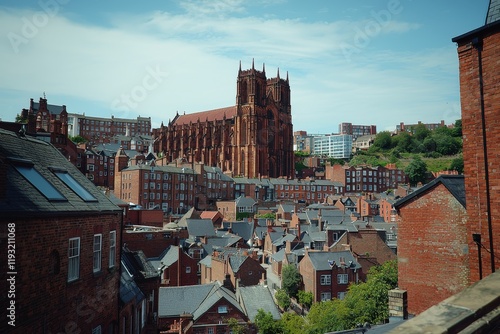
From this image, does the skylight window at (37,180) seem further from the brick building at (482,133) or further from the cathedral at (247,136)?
the cathedral at (247,136)

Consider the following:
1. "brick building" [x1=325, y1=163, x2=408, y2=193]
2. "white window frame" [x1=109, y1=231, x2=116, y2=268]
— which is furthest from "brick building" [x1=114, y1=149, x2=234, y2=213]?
"white window frame" [x1=109, y1=231, x2=116, y2=268]

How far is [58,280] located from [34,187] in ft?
8.32

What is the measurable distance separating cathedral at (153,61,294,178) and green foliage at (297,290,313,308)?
73654mm

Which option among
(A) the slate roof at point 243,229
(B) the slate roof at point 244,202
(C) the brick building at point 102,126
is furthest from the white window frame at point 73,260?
(C) the brick building at point 102,126

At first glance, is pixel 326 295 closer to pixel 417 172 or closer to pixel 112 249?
pixel 112 249

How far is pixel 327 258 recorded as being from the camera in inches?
1668

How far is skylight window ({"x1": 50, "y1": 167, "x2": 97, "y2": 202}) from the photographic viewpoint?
42.9 ft

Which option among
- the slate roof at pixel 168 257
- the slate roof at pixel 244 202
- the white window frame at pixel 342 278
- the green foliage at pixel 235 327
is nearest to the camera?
the green foliage at pixel 235 327

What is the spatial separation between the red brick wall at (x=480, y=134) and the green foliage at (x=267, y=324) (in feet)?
81.7

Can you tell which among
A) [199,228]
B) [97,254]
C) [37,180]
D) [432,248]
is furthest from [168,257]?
[432,248]

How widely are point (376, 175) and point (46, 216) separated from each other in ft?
408

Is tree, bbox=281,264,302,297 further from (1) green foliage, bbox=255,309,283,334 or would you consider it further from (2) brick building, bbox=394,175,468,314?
(2) brick building, bbox=394,175,468,314

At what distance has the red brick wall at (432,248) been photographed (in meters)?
12.7

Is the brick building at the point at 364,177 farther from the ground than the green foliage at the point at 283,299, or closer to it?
farther from the ground
